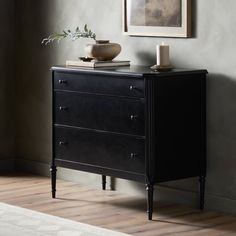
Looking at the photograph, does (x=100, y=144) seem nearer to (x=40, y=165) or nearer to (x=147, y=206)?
(x=147, y=206)

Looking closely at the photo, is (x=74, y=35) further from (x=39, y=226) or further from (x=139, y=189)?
(x=39, y=226)

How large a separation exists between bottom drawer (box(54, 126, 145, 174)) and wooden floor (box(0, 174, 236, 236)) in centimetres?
28

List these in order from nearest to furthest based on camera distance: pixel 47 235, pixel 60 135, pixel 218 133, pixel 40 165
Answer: pixel 47 235 → pixel 218 133 → pixel 60 135 → pixel 40 165

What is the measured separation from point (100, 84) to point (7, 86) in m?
1.58

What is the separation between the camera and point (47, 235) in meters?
4.47

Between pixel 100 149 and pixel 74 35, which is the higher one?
pixel 74 35

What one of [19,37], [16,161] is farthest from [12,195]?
[19,37]

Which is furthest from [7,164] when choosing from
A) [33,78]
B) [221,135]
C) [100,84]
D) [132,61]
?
[221,135]

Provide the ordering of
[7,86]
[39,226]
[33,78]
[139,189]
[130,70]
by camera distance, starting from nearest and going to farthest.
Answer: [39,226] → [130,70] → [139,189] → [33,78] → [7,86]

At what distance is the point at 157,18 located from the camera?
17.5ft

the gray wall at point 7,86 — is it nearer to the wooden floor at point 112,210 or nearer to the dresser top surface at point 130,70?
the wooden floor at point 112,210

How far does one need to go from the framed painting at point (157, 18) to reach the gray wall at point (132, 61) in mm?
53

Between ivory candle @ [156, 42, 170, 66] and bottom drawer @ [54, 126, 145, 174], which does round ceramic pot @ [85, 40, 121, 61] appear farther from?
bottom drawer @ [54, 126, 145, 174]

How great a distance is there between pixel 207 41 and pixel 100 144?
93 centimetres
